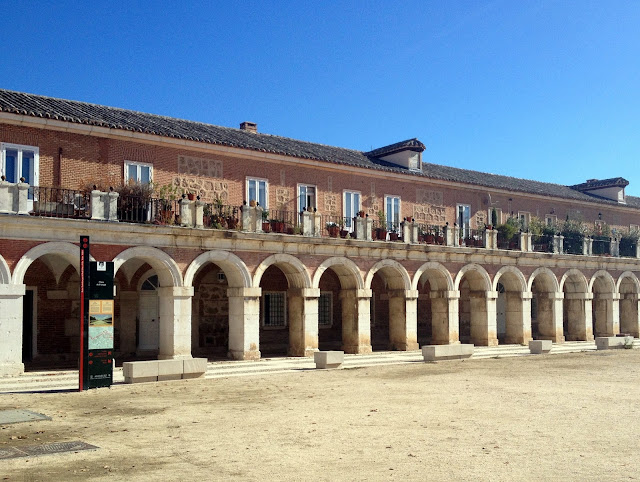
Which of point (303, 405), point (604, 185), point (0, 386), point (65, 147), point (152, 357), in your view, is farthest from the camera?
point (604, 185)

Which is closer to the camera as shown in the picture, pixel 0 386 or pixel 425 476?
pixel 425 476

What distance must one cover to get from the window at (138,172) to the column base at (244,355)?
6.09m

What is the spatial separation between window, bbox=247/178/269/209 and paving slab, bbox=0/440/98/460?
53.5 ft

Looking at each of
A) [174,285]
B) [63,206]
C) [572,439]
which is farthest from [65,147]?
[572,439]

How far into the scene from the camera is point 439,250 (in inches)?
1090

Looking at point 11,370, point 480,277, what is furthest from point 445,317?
point 11,370

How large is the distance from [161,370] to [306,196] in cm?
1136

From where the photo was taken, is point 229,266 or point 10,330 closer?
point 10,330

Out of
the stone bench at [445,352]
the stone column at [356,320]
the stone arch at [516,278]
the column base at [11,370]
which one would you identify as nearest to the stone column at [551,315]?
the stone arch at [516,278]

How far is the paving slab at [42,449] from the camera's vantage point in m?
8.73

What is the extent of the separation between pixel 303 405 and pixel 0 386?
24.8 feet

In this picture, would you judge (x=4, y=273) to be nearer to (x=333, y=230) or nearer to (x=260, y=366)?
(x=260, y=366)

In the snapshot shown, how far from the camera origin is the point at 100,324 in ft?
50.3

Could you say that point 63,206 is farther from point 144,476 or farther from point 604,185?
point 604,185
